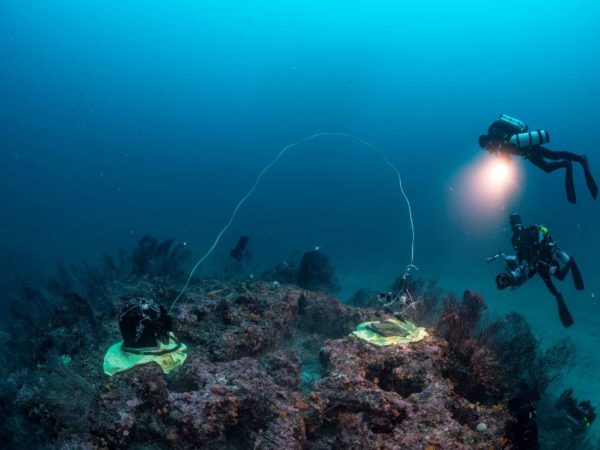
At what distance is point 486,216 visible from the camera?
221ft

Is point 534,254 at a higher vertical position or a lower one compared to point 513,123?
lower

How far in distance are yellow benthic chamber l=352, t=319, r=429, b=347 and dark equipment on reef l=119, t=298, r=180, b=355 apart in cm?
300

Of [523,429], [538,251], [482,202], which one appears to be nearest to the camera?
[523,429]

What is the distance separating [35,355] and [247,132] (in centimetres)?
12556

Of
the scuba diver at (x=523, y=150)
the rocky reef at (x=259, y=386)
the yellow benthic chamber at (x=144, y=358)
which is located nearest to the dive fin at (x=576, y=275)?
the scuba diver at (x=523, y=150)

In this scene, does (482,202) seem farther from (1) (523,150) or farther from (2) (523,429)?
(2) (523,429)

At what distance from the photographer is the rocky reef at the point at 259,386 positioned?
13.4 feet

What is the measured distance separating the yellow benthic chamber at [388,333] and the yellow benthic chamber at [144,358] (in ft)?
9.08

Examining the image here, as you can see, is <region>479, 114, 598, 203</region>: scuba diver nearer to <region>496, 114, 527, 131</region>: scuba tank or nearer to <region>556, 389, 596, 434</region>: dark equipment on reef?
<region>496, 114, 527, 131</region>: scuba tank

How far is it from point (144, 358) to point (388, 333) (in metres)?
3.70

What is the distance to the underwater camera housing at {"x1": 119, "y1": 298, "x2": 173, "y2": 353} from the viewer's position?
5.24 meters

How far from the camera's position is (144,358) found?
521 cm

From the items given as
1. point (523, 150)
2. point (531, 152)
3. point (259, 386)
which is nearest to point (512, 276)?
point (523, 150)

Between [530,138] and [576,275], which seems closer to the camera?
[530,138]
